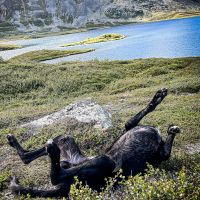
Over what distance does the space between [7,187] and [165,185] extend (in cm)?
640

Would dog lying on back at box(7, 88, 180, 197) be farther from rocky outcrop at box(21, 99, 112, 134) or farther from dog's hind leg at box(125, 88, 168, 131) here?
rocky outcrop at box(21, 99, 112, 134)

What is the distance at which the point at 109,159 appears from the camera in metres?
9.26

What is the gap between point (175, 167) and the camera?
10734 mm

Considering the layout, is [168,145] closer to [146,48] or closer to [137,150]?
[137,150]

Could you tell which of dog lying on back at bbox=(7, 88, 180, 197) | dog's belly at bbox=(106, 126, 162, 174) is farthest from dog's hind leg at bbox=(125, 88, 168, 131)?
dog's belly at bbox=(106, 126, 162, 174)

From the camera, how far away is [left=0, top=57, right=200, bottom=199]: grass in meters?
7.47

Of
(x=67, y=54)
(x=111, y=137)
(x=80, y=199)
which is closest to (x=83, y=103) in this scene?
(x=111, y=137)

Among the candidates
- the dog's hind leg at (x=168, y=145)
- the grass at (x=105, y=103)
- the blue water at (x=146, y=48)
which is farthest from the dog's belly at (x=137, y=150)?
the blue water at (x=146, y=48)

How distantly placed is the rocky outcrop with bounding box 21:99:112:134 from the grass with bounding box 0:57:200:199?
37 cm

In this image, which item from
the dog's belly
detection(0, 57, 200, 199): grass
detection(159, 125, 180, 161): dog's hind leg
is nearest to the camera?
detection(0, 57, 200, 199): grass

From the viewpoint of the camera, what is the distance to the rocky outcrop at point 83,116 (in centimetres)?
1620

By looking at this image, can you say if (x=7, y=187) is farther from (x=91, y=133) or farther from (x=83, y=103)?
(x=83, y=103)

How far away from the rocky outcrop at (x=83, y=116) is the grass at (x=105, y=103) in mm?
366

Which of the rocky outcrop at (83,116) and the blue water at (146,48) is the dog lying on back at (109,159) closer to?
the rocky outcrop at (83,116)
